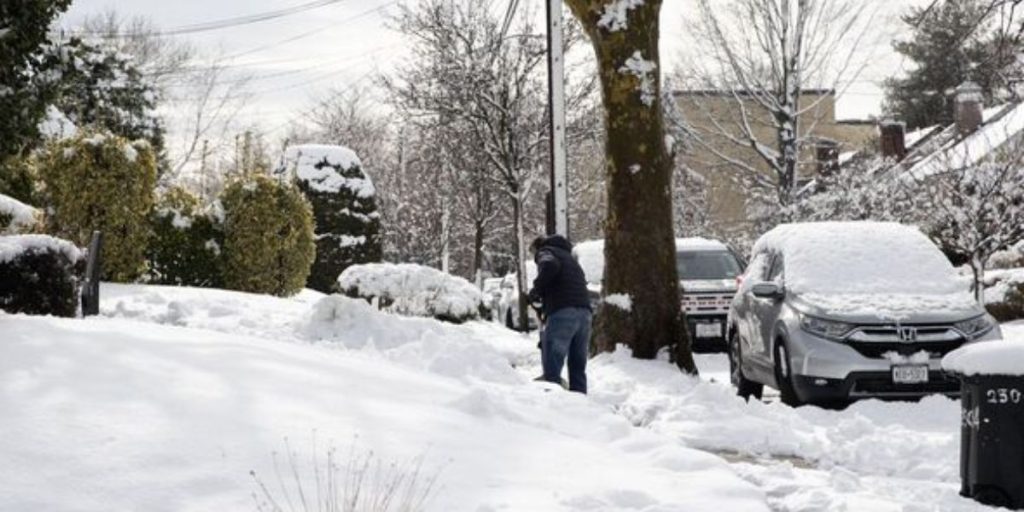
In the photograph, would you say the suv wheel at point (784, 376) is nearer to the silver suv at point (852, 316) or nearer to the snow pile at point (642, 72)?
the silver suv at point (852, 316)

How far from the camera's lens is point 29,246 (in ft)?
32.8

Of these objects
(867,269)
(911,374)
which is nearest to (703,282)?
(867,269)

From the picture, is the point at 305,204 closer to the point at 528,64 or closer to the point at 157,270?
the point at 157,270

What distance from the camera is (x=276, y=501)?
454cm

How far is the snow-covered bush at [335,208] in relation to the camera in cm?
2925

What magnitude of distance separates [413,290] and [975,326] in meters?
13.3

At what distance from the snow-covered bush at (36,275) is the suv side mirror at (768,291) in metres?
6.60

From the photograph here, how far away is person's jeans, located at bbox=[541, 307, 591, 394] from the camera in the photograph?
34.9ft

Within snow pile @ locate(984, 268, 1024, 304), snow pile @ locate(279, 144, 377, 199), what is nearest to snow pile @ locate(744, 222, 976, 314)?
snow pile @ locate(984, 268, 1024, 304)

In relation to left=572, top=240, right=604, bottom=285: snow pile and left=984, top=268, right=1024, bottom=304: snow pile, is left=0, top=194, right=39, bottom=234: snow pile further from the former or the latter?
left=984, top=268, right=1024, bottom=304: snow pile

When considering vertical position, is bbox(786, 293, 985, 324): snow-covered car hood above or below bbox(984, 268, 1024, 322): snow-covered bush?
above

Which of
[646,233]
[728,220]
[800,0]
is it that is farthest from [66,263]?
[728,220]

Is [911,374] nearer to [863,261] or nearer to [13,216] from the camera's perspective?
[863,261]

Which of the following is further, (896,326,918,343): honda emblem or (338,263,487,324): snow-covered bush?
A: (338,263,487,324): snow-covered bush
